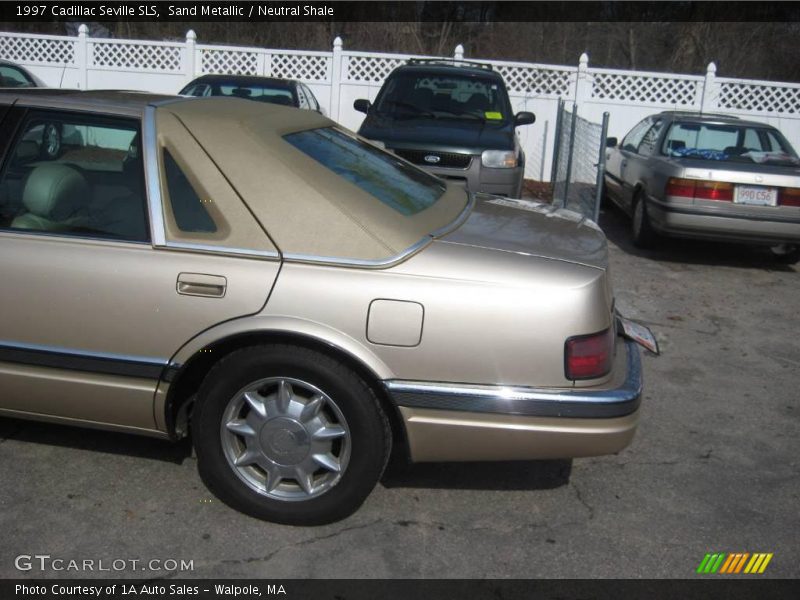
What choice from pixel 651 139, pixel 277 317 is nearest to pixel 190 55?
pixel 651 139

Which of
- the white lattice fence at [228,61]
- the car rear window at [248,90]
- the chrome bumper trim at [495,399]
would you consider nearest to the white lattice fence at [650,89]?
the car rear window at [248,90]

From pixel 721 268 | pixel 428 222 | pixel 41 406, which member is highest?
pixel 428 222

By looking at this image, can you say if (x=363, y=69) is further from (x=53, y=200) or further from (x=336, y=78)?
(x=53, y=200)

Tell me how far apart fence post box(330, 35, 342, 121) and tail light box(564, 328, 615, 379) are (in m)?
12.7

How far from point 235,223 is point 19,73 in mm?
9850

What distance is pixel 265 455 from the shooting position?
3326 millimetres

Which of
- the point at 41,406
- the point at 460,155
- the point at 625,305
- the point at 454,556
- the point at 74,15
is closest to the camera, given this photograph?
the point at 454,556

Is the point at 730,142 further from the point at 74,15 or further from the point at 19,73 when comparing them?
the point at 74,15

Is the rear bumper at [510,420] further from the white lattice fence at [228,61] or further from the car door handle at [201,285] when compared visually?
the white lattice fence at [228,61]

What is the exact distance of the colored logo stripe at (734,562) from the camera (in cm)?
323

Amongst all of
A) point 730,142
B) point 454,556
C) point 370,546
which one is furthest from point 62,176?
point 730,142

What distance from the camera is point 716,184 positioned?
25.8ft

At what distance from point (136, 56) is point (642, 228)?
11.1 meters

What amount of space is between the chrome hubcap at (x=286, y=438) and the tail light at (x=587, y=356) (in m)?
0.86
